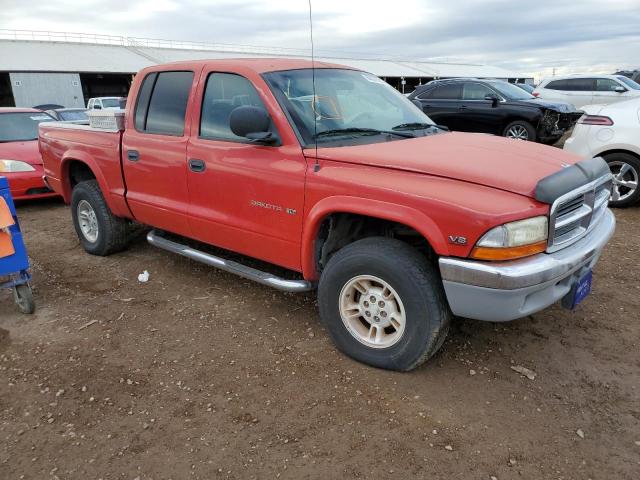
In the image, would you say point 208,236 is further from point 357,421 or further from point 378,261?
point 357,421

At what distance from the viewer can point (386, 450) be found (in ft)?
8.17

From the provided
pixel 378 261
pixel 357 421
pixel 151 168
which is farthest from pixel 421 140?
pixel 151 168

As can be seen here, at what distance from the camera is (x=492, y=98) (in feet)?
34.6

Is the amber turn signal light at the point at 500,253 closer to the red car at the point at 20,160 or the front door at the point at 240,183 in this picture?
the front door at the point at 240,183

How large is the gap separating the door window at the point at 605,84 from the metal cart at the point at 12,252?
1396 centimetres

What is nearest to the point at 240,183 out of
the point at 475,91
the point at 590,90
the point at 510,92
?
the point at 475,91

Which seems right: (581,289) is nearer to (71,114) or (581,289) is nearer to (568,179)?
(568,179)

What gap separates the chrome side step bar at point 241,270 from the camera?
3402 mm

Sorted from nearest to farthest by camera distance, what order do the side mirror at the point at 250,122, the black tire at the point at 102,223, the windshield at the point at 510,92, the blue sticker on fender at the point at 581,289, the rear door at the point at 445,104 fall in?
the blue sticker on fender at the point at 581,289, the side mirror at the point at 250,122, the black tire at the point at 102,223, the windshield at the point at 510,92, the rear door at the point at 445,104

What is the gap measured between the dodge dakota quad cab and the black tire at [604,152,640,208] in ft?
11.6

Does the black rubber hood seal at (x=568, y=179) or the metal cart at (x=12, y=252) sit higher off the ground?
the black rubber hood seal at (x=568, y=179)

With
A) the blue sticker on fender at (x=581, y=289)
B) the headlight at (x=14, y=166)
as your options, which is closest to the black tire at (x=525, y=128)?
the blue sticker on fender at (x=581, y=289)

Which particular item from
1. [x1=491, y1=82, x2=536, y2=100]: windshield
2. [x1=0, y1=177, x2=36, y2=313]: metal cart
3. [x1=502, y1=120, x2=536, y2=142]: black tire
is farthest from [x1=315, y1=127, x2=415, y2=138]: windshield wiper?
[x1=491, y1=82, x2=536, y2=100]: windshield

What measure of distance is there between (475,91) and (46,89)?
2675cm
